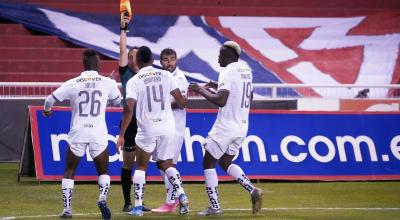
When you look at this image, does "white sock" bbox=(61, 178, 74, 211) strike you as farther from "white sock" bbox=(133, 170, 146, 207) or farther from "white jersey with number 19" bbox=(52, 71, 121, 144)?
"white sock" bbox=(133, 170, 146, 207)

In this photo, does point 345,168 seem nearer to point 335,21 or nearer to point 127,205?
point 127,205

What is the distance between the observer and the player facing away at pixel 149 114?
41.3 feet

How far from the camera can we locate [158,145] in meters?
12.7

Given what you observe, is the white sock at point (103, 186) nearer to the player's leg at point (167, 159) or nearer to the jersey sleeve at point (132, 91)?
the player's leg at point (167, 159)

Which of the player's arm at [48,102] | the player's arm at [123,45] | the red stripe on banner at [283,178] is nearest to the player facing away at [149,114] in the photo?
the player's arm at [123,45]

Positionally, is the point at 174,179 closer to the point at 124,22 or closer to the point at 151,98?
the point at 151,98

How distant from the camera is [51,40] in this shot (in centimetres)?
2552

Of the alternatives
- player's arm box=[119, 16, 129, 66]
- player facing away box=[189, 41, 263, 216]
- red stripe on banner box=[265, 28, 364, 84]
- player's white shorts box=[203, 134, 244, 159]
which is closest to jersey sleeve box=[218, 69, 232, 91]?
player facing away box=[189, 41, 263, 216]

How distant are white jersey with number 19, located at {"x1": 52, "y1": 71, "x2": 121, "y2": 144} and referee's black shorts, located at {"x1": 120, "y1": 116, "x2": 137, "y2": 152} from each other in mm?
1160

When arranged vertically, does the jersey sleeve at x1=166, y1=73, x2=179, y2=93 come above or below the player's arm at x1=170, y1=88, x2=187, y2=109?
above

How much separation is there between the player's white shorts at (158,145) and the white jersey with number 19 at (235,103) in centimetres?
62

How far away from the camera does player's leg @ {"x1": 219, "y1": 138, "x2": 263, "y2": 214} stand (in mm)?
12844

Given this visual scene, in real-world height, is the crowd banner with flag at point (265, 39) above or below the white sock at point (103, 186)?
above

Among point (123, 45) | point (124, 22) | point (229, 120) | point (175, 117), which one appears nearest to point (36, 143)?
point (175, 117)
